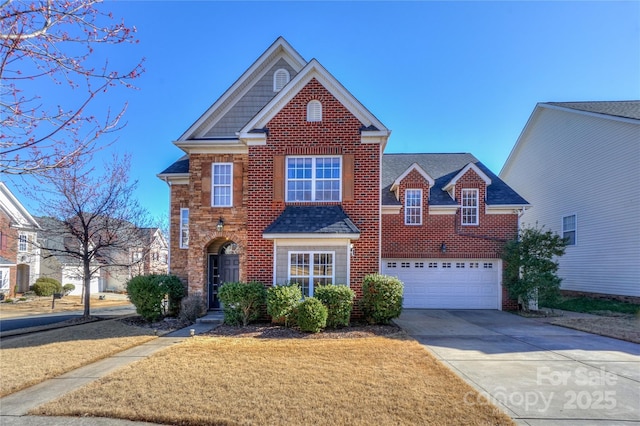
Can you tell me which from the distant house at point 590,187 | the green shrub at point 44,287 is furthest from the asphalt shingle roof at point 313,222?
the green shrub at point 44,287

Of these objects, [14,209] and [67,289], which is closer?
[14,209]

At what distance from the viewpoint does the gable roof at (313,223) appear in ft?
35.0

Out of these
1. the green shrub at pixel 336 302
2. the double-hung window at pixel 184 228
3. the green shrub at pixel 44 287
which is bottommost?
the green shrub at pixel 44 287

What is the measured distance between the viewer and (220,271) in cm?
1372

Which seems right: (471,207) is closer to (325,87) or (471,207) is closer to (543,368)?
(325,87)

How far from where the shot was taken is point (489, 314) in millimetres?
14039

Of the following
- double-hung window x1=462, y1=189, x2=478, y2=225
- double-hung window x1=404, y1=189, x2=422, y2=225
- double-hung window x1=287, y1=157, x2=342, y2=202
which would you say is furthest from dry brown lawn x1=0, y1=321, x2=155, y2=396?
double-hung window x1=462, y1=189, x2=478, y2=225

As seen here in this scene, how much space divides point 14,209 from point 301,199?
2929cm

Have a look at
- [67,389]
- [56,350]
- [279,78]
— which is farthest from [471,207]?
[56,350]

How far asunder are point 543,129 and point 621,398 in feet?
62.5

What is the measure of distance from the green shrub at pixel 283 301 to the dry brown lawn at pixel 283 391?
7.35ft

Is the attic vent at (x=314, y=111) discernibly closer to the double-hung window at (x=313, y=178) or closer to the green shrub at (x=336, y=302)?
the double-hung window at (x=313, y=178)

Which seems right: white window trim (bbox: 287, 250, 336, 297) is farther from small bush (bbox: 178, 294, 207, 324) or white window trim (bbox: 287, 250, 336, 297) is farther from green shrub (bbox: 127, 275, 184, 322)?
green shrub (bbox: 127, 275, 184, 322)

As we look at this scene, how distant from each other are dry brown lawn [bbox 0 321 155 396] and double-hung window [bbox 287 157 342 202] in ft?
20.3
